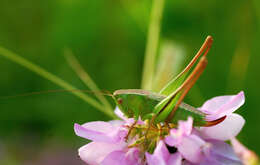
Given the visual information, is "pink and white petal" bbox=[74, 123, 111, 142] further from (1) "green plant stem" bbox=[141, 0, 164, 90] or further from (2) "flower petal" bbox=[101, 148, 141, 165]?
(1) "green plant stem" bbox=[141, 0, 164, 90]

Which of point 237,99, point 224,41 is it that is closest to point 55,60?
point 224,41

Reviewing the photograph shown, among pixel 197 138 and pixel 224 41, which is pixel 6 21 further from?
pixel 197 138

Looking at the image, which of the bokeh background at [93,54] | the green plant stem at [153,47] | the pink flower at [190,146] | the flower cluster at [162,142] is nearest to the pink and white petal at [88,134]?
Result: the flower cluster at [162,142]

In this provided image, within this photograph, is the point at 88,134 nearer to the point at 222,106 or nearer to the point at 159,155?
the point at 159,155

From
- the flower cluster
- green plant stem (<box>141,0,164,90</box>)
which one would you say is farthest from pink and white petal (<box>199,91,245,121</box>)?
green plant stem (<box>141,0,164,90</box>)

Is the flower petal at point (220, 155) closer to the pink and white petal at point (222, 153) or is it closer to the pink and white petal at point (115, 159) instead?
the pink and white petal at point (222, 153)

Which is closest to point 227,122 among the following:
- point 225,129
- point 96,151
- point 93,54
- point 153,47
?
point 225,129

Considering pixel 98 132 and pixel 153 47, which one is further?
pixel 153 47
